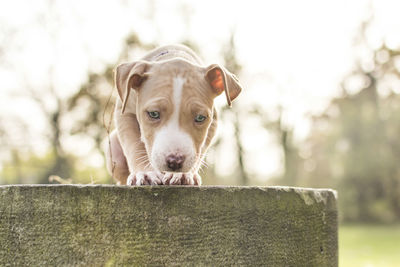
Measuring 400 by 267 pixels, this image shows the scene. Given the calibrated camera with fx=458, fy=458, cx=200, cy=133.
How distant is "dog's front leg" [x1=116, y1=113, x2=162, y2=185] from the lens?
3746 mm

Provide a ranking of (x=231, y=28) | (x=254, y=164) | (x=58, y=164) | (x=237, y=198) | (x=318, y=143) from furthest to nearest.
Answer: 1. (x=318, y=143)
2. (x=254, y=164)
3. (x=231, y=28)
4. (x=58, y=164)
5. (x=237, y=198)

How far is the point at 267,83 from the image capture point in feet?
76.4

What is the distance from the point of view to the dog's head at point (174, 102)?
3.60 meters

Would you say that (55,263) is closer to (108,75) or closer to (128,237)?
(128,237)

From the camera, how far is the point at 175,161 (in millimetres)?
3527

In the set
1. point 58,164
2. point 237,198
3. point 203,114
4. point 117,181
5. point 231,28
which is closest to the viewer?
point 237,198

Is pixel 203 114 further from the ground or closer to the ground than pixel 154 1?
closer to the ground

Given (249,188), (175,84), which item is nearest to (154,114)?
(175,84)

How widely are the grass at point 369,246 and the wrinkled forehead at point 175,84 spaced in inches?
414

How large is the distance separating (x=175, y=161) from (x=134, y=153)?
87cm

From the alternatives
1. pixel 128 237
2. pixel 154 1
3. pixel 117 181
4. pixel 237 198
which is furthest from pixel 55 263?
pixel 154 1

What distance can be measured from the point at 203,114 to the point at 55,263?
1.68m

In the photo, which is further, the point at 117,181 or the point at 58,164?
the point at 58,164

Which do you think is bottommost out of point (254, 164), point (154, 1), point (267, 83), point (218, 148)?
point (254, 164)
